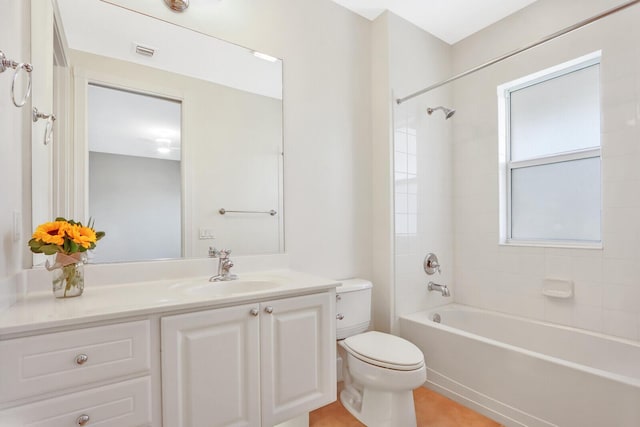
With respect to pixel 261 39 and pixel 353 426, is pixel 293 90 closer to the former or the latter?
pixel 261 39

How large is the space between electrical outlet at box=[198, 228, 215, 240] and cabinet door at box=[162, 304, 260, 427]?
1.83 ft

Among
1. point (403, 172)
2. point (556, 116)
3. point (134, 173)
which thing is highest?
point (556, 116)

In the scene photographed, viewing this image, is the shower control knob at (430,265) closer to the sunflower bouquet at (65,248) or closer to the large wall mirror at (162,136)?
the large wall mirror at (162,136)

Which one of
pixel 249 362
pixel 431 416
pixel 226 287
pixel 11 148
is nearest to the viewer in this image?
pixel 11 148

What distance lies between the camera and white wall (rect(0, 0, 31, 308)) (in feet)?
3.22

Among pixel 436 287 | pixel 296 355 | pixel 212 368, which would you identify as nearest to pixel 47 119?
pixel 212 368

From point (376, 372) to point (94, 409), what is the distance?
1.14 metres

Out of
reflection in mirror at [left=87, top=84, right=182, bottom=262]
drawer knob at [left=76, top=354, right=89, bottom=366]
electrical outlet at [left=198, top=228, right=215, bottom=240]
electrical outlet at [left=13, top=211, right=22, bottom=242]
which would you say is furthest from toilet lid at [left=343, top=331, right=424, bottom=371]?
electrical outlet at [left=13, top=211, right=22, bottom=242]

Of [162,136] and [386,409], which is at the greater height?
[162,136]

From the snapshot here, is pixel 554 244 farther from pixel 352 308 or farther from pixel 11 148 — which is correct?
pixel 11 148

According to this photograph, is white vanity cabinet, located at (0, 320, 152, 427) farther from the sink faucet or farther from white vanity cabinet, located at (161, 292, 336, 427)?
the sink faucet

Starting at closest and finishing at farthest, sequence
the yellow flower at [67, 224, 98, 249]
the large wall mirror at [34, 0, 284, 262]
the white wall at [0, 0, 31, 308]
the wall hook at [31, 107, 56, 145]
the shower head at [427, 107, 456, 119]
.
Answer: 1. the white wall at [0, 0, 31, 308]
2. the yellow flower at [67, 224, 98, 249]
3. the wall hook at [31, 107, 56, 145]
4. the large wall mirror at [34, 0, 284, 262]
5. the shower head at [427, 107, 456, 119]

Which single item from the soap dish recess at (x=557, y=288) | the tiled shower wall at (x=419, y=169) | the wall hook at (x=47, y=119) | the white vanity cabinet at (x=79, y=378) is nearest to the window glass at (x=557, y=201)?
the soap dish recess at (x=557, y=288)

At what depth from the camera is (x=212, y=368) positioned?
114 cm
